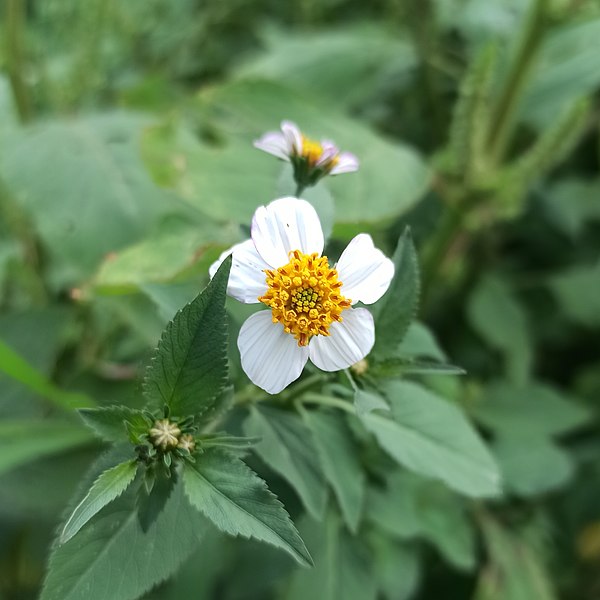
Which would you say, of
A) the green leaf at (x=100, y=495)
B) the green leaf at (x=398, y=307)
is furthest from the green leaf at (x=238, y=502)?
the green leaf at (x=398, y=307)

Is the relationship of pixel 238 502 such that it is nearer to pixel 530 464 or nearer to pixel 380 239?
pixel 380 239

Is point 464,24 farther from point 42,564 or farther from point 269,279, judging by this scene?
point 42,564

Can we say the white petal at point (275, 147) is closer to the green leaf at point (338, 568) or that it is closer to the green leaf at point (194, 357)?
the green leaf at point (194, 357)

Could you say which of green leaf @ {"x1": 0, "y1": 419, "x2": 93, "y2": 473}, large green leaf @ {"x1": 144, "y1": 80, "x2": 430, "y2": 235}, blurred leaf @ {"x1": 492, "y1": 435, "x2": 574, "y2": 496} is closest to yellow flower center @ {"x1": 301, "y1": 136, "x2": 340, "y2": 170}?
large green leaf @ {"x1": 144, "y1": 80, "x2": 430, "y2": 235}

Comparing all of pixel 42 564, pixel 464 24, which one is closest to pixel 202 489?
pixel 42 564

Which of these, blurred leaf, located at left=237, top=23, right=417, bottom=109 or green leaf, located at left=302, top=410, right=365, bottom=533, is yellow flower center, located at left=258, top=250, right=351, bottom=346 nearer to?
green leaf, located at left=302, top=410, right=365, bottom=533

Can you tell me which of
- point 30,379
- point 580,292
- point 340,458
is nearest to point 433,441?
point 340,458
